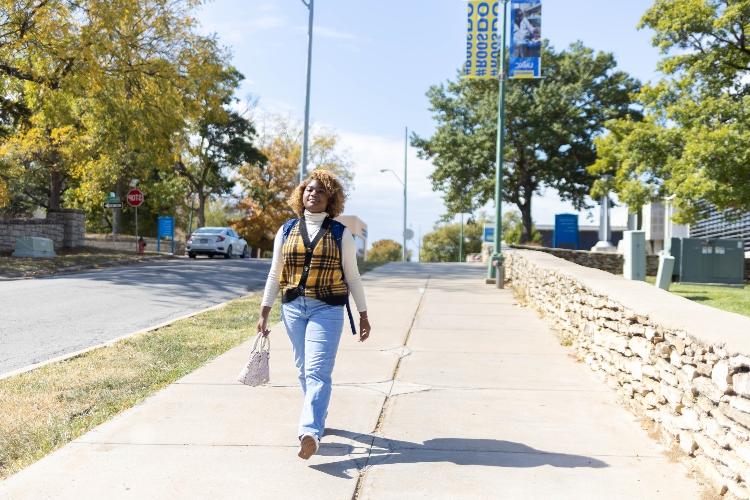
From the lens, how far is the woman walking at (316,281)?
4535 mm

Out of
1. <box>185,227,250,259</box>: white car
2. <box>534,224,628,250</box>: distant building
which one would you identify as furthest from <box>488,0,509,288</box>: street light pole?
<box>534,224,628,250</box>: distant building

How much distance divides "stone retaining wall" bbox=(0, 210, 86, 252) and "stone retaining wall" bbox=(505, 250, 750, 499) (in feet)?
72.2

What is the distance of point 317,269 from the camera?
463 centimetres

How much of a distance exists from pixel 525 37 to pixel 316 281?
15.1m

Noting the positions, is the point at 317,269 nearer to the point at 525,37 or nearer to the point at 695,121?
the point at 525,37

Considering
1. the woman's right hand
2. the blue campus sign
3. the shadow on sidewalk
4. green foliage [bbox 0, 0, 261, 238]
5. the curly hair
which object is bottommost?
Answer: the shadow on sidewalk

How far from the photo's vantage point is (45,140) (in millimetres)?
27625

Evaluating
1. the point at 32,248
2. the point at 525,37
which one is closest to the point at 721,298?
the point at 525,37

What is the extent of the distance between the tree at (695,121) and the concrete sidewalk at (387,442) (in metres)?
15.2

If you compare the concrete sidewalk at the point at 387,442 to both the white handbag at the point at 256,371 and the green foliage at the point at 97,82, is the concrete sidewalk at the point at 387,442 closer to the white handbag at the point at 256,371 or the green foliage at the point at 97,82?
the white handbag at the point at 256,371

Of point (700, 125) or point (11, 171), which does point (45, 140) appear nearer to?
point (11, 171)

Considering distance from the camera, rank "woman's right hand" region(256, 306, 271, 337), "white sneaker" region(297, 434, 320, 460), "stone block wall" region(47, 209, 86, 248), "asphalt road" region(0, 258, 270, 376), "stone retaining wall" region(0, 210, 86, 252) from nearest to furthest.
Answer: "white sneaker" region(297, 434, 320, 460)
"woman's right hand" region(256, 306, 271, 337)
"asphalt road" region(0, 258, 270, 376)
"stone retaining wall" region(0, 210, 86, 252)
"stone block wall" region(47, 209, 86, 248)

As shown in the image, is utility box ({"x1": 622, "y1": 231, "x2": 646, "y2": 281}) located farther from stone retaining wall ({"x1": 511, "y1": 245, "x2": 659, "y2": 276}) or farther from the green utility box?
stone retaining wall ({"x1": 511, "y1": 245, "x2": 659, "y2": 276})

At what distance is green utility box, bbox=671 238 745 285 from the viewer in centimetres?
2141
